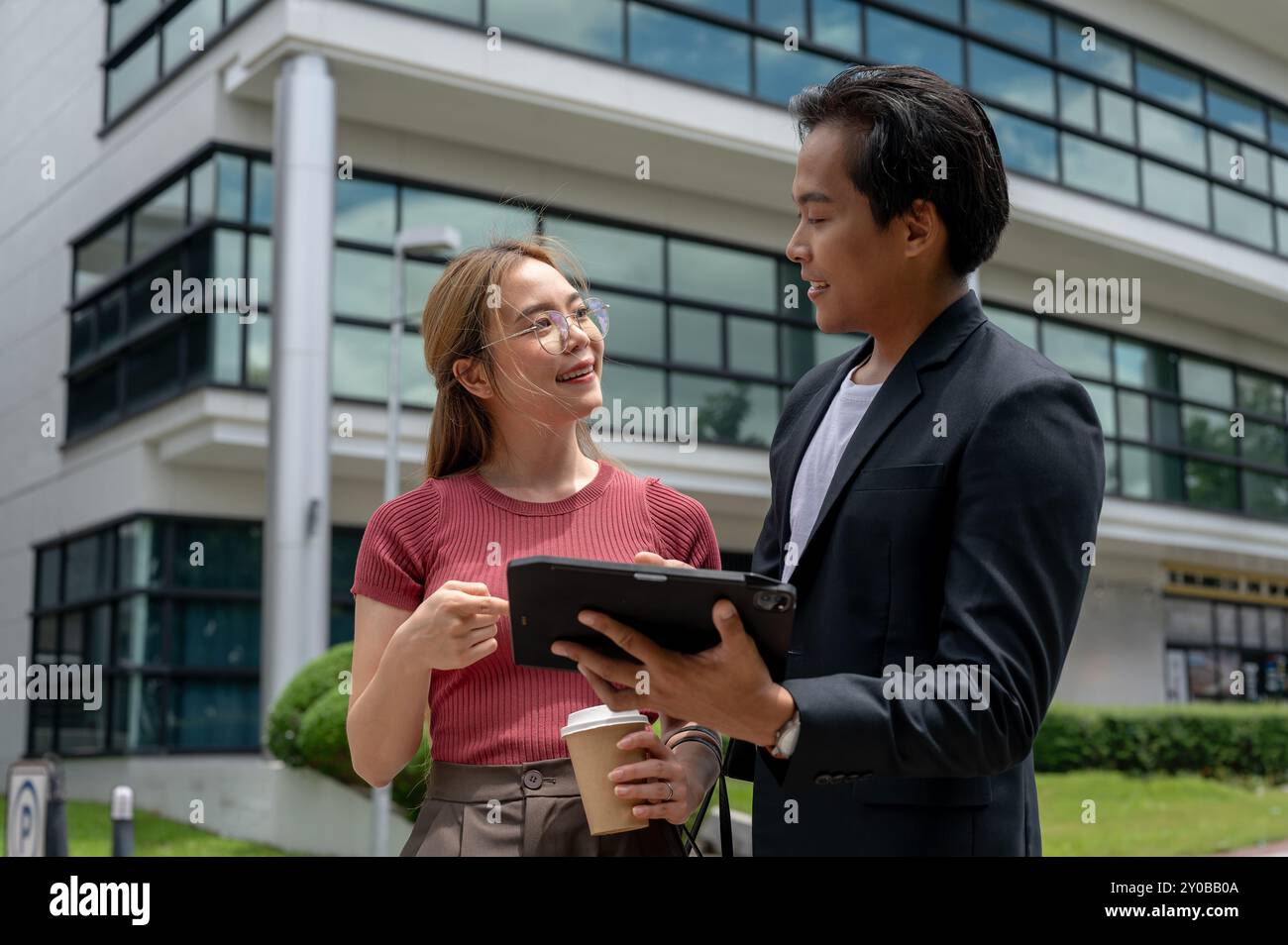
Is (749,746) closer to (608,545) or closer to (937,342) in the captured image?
(608,545)

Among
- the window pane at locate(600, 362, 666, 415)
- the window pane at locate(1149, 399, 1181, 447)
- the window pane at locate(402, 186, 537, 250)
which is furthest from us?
the window pane at locate(1149, 399, 1181, 447)

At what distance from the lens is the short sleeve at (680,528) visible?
2.73m

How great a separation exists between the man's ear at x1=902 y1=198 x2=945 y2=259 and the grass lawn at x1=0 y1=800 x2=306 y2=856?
978cm

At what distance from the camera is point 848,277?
238 cm

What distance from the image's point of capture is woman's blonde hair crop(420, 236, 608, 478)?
9.09 ft

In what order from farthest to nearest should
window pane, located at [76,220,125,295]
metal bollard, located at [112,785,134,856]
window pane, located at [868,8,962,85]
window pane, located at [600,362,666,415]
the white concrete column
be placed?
window pane, located at [868,8,962,85] < window pane, located at [76,220,125,295] < window pane, located at [600,362,666,415] < the white concrete column < metal bollard, located at [112,785,134,856]

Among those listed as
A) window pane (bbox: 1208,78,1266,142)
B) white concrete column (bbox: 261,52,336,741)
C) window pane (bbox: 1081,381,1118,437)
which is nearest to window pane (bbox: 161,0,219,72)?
white concrete column (bbox: 261,52,336,741)

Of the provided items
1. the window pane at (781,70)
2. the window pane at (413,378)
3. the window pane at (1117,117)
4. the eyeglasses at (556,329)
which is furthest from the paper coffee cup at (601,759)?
the window pane at (1117,117)

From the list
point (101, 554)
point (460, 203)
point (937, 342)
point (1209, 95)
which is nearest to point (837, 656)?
point (937, 342)

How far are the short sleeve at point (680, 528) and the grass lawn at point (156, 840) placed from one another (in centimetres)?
911

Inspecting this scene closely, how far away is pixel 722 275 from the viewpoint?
17.9m

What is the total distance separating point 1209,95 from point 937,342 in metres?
22.5

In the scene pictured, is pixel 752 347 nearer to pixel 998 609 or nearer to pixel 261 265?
pixel 261 265

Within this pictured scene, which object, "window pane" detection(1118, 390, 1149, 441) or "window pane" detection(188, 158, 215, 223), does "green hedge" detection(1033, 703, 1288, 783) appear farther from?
"window pane" detection(188, 158, 215, 223)
